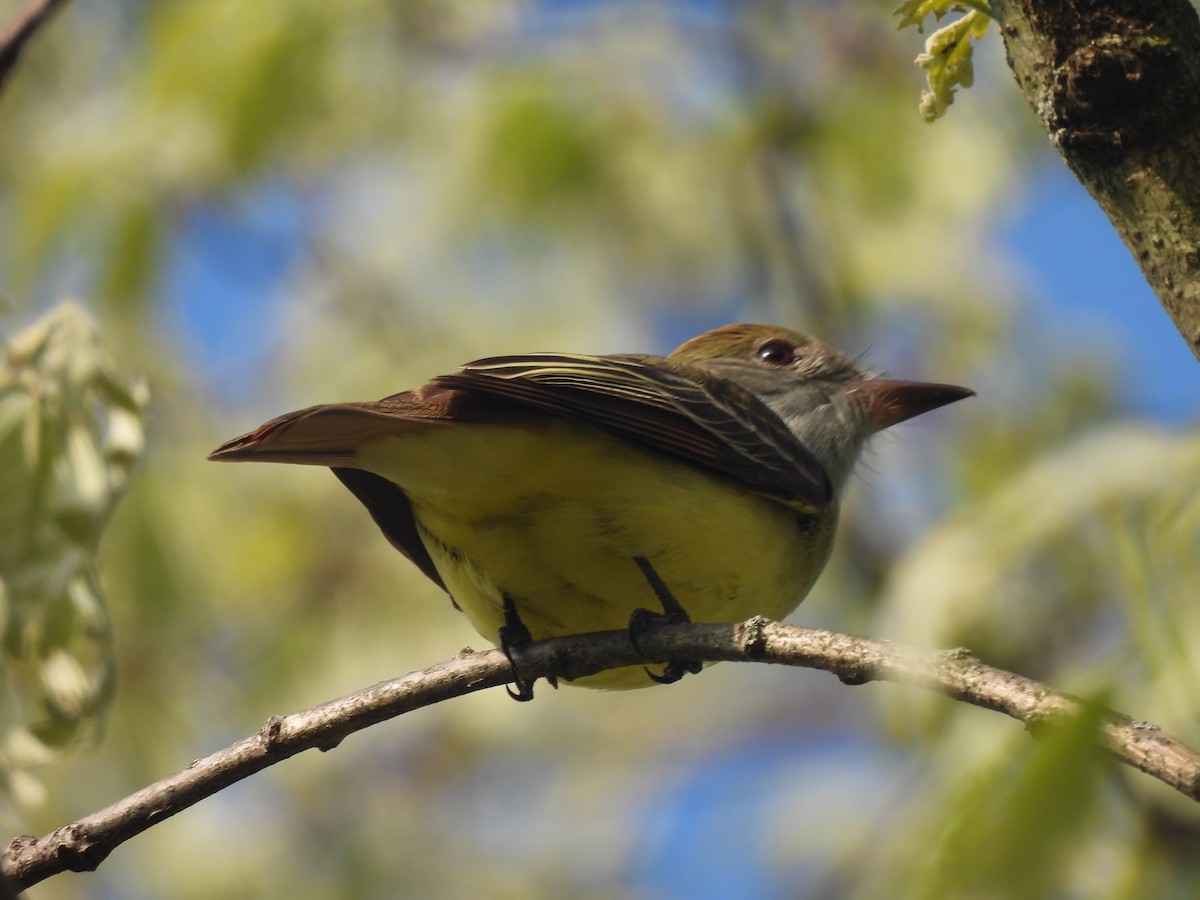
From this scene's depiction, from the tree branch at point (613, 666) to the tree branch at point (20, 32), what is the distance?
118cm

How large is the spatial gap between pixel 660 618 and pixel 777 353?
2.14m

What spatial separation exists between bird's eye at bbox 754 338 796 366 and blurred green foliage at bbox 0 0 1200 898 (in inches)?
20.0

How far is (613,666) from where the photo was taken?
10.1 ft

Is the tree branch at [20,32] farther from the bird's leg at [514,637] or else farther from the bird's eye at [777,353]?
the bird's eye at [777,353]

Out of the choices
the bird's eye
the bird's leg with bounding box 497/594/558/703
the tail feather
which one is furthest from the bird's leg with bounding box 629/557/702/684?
the bird's eye

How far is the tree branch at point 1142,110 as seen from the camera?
1620 millimetres

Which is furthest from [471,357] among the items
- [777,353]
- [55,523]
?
[55,523]

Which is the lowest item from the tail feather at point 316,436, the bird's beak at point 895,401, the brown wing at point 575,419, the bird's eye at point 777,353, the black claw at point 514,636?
the bird's beak at point 895,401

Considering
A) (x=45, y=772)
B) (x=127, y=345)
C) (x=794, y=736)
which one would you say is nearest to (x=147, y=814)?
(x=127, y=345)

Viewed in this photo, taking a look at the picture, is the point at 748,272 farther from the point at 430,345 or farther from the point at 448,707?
the point at 448,707

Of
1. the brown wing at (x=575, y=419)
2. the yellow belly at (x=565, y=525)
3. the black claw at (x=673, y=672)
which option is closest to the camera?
the brown wing at (x=575, y=419)

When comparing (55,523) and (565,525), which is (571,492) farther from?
(55,523)

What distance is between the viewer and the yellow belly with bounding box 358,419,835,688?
337 centimetres

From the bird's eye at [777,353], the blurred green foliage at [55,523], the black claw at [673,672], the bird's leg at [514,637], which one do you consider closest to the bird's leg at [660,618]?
the black claw at [673,672]
